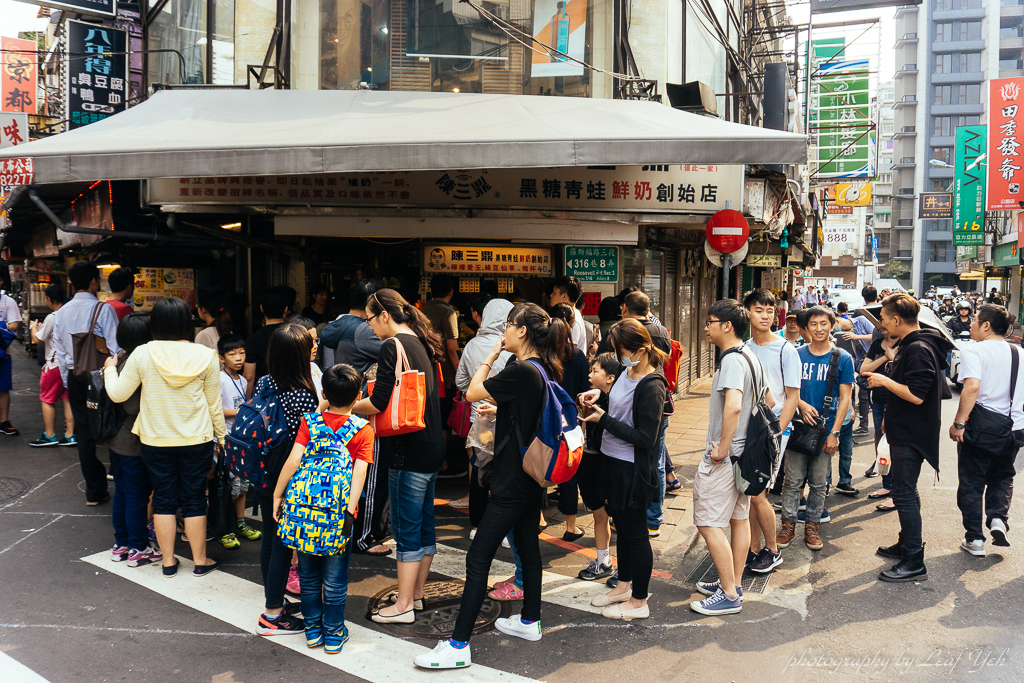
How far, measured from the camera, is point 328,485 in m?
3.64

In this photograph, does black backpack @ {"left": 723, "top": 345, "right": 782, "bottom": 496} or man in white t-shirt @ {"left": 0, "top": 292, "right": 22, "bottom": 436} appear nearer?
black backpack @ {"left": 723, "top": 345, "right": 782, "bottom": 496}

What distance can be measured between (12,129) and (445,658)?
13.3 meters

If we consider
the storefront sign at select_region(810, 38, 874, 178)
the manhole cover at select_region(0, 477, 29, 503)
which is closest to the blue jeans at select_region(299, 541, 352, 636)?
the manhole cover at select_region(0, 477, 29, 503)

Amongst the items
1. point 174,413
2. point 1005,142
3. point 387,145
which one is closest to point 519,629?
point 174,413

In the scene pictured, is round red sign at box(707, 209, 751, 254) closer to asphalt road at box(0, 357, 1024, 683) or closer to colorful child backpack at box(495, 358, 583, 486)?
asphalt road at box(0, 357, 1024, 683)

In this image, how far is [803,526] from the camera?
6.08 metres

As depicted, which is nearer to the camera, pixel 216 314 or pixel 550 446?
pixel 550 446

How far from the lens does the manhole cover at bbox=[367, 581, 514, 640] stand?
410 centimetres

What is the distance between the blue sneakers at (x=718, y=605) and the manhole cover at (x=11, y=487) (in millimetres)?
5943

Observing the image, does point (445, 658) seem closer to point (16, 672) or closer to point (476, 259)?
point (16, 672)

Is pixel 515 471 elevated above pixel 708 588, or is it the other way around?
pixel 515 471

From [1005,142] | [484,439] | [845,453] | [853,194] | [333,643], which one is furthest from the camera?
[853,194]

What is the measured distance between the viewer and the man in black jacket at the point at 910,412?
15.9ft

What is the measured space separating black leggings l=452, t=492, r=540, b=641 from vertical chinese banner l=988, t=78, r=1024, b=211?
2119 centimetres
